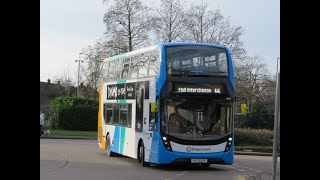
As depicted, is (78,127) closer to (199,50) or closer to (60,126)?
(60,126)

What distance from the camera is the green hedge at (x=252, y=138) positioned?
34.8m

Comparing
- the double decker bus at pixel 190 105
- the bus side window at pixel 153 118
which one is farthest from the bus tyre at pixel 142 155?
the bus side window at pixel 153 118

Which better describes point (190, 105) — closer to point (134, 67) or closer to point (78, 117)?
point (134, 67)

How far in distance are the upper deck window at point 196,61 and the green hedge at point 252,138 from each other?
18.4m

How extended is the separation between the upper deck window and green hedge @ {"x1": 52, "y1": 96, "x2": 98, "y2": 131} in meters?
30.2

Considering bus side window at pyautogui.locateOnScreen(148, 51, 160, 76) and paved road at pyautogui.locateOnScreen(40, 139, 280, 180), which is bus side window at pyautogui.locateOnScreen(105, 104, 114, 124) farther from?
bus side window at pyautogui.locateOnScreen(148, 51, 160, 76)

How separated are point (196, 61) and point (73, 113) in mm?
30881

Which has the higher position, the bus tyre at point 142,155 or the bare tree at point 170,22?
the bare tree at point 170,22

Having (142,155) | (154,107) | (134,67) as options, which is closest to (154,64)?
(154,107)

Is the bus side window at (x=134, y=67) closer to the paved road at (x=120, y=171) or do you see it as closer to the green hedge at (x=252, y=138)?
the paved road at (x=120, y=171)

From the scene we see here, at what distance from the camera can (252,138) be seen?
35344 millimetres
